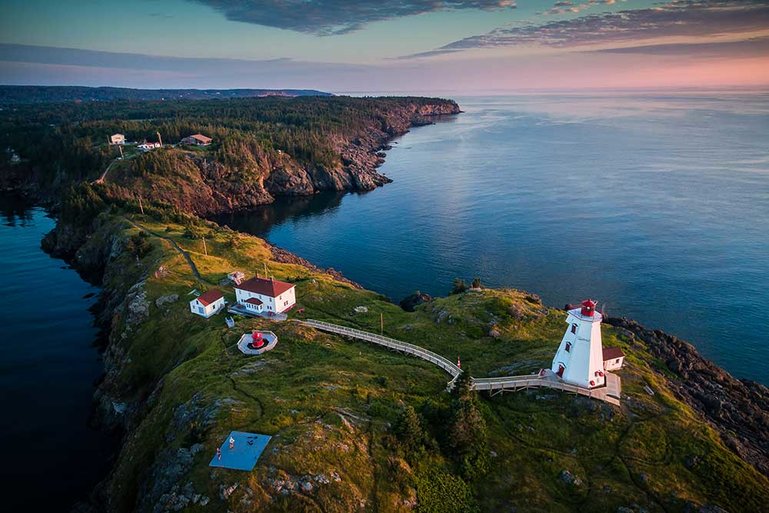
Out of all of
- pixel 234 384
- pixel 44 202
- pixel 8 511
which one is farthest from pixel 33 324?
pixel 44 202

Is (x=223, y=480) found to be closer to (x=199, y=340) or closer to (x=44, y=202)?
(x=199, y=340)

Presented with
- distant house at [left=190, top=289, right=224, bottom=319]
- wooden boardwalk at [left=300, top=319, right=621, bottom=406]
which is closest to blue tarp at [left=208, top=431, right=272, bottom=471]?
wooden boardwalk at [left=300, top=319, right=621, bottom=406]

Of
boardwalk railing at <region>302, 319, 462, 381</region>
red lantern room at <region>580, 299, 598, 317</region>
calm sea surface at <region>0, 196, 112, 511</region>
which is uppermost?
red lantern room at <region>580, 299, 598, 317</region>

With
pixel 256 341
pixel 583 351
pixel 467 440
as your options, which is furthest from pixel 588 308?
pixel 256 341

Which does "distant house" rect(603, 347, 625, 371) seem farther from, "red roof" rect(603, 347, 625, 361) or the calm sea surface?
the calm sea surface

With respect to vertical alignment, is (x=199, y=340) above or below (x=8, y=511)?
above

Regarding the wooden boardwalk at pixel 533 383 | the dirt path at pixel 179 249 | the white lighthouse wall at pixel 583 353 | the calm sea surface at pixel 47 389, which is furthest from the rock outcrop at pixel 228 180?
the white lighthouse wall at pixel 583 353

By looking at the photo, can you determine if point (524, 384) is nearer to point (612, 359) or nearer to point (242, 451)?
point (612, 359)
